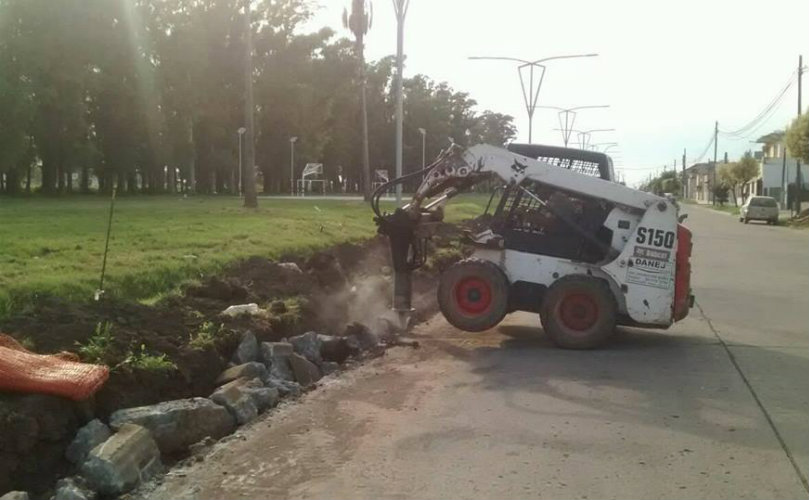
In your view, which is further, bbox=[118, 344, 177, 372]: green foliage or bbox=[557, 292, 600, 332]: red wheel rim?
bbox=[557, 292, 600, 332]: red wheel rim

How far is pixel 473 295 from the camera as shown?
39.3 feet

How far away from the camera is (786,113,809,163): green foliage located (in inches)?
1953

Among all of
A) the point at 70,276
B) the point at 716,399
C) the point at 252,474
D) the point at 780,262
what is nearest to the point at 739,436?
the point at 716,399

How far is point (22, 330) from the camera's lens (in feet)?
28.1

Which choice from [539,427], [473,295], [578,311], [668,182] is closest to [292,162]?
[473,295]

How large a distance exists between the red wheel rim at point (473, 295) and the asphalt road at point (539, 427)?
0.45m

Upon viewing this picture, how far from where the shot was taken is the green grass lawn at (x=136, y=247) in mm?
10805

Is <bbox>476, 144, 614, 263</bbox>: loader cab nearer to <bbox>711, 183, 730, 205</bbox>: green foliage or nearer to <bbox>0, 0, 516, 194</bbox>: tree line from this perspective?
<bbox>0, 0, 516, 194</bbox>: tree line

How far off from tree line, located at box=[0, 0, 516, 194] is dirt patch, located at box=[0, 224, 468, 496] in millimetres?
24095

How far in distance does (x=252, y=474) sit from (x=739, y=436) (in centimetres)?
382

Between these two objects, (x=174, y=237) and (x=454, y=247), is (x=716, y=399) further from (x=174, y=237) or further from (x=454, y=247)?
(x=454, y=247)

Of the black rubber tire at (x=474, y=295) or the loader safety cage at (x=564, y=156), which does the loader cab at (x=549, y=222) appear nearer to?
the black rubber tire at (x=474, y=295)

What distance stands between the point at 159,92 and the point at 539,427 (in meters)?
51.4

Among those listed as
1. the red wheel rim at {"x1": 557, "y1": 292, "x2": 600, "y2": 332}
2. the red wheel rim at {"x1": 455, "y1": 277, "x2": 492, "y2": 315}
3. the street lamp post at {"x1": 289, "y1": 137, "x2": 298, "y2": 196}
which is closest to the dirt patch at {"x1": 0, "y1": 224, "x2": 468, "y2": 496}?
the red wheel rim at {"x1": 455, "y1": 277, "x2": 492, "y2": 315}
